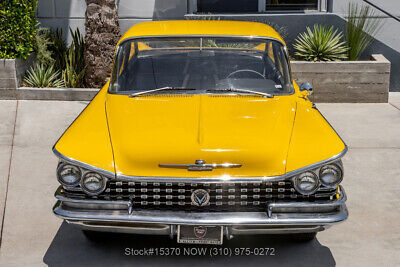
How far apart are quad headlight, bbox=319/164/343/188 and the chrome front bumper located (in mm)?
128

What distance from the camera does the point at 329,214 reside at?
381 cm

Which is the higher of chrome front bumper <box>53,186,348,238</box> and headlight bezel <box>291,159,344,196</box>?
headlight bezel <box>291,159,344,196</box>

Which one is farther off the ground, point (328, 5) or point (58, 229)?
point (328, 5)

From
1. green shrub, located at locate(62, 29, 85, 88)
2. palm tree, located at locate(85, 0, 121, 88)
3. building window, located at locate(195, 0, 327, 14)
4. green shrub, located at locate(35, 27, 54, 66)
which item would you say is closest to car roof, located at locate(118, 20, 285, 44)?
palm tree, located at locate(85, 0, 121, 88)

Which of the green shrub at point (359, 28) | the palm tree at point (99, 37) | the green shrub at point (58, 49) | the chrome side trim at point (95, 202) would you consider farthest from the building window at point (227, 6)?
the chrome side trim at point (95, 202)

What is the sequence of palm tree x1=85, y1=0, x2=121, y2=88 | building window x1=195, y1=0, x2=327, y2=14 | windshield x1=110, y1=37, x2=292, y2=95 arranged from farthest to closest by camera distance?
building window x1=195, y1=0, x2=327, y2=14, palm tree x1=85, y1=0, x2=121, y2=88, windshield x1=110, y1=37, x2=292, y2=95

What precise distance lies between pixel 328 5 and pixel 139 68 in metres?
6.35

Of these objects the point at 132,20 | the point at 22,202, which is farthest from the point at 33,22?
the point at 22,202

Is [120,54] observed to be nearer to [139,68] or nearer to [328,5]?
[139,68]

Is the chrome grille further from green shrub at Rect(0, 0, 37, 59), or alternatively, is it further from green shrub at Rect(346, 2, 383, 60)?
green shrub at Rect(346, 2, 383, 60)

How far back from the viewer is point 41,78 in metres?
9.59

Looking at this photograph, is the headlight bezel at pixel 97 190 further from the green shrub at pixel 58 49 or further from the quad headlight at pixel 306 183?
the green shrub at pixel 58 49

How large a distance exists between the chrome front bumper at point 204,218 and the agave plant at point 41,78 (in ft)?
20.2

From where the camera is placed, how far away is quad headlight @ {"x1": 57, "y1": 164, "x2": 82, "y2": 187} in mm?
3812
